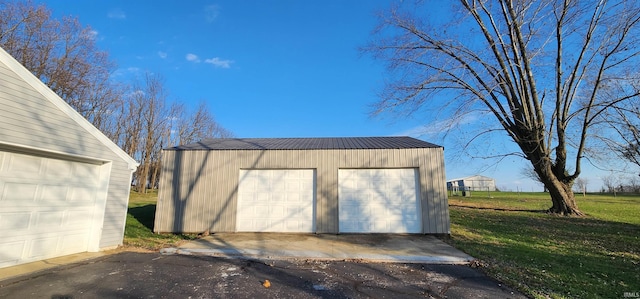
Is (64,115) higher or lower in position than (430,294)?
higher

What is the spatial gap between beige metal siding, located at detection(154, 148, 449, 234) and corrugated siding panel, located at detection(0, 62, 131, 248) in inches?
88.2

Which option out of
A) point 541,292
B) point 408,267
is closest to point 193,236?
point 408,267

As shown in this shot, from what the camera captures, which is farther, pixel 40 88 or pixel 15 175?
pixel 40 88

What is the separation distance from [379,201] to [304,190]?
252 centimetres

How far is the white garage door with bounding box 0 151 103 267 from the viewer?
16.0 feet

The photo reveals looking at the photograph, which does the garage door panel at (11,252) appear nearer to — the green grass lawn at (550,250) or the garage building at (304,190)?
the green grass lawn at (550,250)

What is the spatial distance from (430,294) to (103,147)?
748cm

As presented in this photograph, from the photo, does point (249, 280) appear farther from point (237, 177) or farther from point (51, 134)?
point (237, 177)

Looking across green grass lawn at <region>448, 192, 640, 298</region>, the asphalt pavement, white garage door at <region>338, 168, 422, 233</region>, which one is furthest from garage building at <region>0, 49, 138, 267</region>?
green grass lawn at <region>448, 192, 640, 298</region>

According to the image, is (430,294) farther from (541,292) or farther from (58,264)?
(58,264)


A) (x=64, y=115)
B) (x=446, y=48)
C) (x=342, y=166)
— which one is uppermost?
(x=446, y=48)

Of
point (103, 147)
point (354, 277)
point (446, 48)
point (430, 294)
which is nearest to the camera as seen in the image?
point (430, 294)

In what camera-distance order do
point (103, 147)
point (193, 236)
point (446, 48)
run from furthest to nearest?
1. point (446, 48)
2. point (193, 236)
3. point (103, 147)

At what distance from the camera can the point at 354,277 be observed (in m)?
4.74
